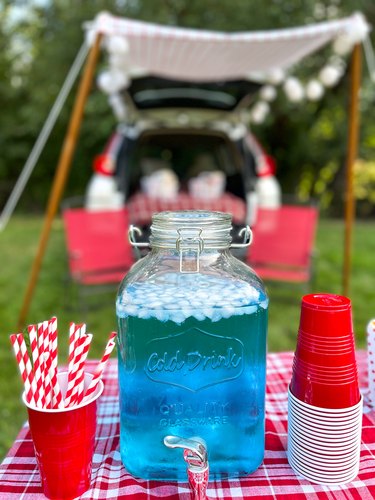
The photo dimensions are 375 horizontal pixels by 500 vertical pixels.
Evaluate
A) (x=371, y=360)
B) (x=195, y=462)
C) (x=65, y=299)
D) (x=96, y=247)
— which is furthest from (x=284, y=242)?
(x=195, y=462)

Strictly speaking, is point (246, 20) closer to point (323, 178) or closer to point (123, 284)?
point (323, 178)

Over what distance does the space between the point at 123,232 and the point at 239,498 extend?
2.90m

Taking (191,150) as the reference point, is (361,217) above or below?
below

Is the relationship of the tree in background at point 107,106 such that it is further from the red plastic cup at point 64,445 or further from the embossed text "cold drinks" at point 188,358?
the red plastic cup at point 64,445

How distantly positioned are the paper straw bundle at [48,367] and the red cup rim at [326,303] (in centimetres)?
33

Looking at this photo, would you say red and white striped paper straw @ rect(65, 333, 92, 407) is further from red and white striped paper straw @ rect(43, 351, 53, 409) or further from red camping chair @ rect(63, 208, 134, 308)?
red camping chair @ rect(63, 208, 134, 308)

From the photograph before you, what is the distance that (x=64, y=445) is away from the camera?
0.71 metres

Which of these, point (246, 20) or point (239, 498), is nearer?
point (239, 498)

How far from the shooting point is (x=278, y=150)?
9258mm

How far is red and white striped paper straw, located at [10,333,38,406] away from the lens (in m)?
0.71

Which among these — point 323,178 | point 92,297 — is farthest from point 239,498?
point 323,178

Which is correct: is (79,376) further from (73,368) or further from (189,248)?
(189,248)

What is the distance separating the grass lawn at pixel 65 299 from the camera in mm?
2492

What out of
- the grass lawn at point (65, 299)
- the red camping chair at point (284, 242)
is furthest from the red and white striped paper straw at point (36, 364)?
the red camping chair at point (284, 242)
